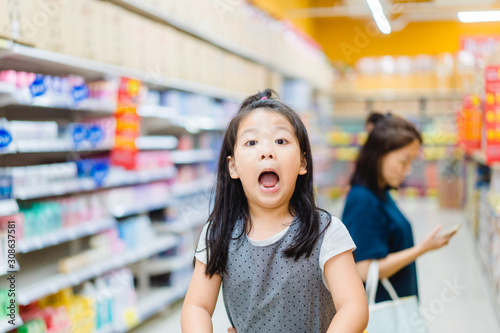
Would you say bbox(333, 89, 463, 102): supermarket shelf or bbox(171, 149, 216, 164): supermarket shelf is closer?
bbox(171, 149, 216, 164): supermarket shelf

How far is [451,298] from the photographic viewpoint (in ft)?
16.8

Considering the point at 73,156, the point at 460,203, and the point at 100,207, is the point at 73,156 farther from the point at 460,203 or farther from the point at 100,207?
the point at 460,203

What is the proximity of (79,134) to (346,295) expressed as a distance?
262 centimetres

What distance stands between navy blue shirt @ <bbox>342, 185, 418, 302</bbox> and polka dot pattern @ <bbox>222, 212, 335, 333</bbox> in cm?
80

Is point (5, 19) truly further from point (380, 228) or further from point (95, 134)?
point (380, 228)

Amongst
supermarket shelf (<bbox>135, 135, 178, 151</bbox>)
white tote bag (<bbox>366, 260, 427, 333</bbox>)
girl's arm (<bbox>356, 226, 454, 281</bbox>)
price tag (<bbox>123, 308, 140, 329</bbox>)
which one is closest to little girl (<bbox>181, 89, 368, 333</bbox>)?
white tote bag (<bbox>366, 260, 427, 333</bbox>)

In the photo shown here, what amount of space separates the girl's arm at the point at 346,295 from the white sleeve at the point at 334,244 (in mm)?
12

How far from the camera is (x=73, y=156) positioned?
3734mm

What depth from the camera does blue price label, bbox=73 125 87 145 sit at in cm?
335

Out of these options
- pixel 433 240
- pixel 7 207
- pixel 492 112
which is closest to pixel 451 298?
pixel 492 112

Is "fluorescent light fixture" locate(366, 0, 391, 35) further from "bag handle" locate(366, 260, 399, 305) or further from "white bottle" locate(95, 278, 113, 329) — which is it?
"white bottle" locate(95, 278, 113, 329)

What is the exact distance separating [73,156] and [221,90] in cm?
220

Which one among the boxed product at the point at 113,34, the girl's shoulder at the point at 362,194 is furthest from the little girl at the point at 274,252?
the boxed product at the point at 113,34

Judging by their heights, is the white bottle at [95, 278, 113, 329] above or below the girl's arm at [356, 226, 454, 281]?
below
